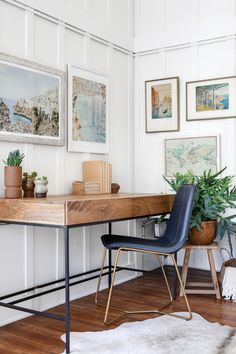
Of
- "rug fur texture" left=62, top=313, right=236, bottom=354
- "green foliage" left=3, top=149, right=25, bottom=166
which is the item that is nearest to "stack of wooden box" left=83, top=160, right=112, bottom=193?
"green foliage" left=3, top=149, right=25, bottom=166

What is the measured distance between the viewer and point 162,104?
469 centimetres

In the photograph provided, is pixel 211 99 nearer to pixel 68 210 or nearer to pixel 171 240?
pixel 171 240

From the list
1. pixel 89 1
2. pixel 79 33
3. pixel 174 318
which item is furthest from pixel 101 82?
pixel 174 318

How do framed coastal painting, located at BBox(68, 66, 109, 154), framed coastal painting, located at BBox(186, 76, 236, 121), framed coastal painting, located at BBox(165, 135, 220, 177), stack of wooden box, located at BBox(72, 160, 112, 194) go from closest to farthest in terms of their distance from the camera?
stack of wooden box, located at BBox(72, 160, 112, 194)
framed coastal painting, located at BBox(68, 66, 109, 154)
framed coastal painting, located at BBox(186, 76, 236, 121)
framed coastal painting, located at BBox(165, 135, 220, 177)

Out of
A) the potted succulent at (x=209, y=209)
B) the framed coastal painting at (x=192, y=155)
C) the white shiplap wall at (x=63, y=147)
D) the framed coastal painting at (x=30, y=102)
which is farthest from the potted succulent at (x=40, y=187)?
the framed coastal painting at (x=192, y=155)

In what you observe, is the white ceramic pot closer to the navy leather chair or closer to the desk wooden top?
the desk wooden top

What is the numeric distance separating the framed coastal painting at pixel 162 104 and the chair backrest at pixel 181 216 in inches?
53.6

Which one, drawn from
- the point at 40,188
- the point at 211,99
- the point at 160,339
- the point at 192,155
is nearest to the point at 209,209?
the point at 192,155

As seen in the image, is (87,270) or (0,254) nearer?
(0,254)

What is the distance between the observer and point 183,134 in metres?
4.62

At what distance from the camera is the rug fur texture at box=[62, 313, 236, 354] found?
8.77ft

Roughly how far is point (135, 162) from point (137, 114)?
54cm

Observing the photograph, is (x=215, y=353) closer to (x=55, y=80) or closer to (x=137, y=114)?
(x=55, y=80)

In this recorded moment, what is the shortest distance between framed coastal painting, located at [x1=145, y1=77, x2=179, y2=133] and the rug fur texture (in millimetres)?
2215
